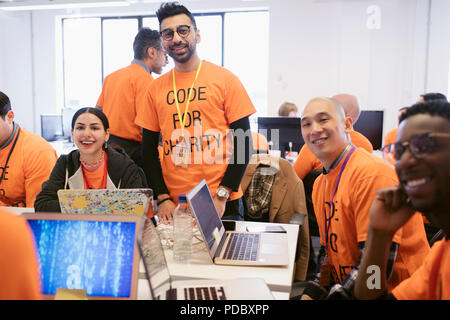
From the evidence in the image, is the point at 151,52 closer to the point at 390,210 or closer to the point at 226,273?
the point at 226,273

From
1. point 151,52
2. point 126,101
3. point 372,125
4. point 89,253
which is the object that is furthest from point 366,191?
point 372,125

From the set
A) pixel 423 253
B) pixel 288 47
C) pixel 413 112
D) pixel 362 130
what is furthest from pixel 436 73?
pixel 413 112

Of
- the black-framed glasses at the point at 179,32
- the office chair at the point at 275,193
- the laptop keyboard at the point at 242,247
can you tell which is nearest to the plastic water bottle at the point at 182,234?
the laptop keyboard at the point at 242,247

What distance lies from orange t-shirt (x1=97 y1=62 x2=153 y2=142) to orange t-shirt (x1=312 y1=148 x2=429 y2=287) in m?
1.72

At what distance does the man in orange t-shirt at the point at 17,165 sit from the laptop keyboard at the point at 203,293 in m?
1.44

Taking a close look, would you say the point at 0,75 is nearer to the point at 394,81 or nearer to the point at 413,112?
the point at 394,81

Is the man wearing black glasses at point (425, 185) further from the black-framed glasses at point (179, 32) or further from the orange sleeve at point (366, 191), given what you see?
the black-framed glasses at point (179, 32)

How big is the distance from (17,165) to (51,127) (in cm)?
446

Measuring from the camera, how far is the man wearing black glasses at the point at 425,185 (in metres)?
0.81

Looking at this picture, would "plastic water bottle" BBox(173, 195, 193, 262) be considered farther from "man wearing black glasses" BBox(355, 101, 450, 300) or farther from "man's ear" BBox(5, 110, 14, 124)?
"man's ear" BBox(5, 110, 14, 124)

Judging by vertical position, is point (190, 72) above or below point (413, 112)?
above

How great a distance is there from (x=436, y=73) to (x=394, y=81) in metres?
0.56

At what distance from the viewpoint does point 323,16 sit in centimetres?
570

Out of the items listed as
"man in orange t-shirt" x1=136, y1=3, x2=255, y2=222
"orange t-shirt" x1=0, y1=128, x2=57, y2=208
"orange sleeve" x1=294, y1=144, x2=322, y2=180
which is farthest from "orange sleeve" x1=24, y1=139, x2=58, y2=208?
"orange sleeve" x1=294, y1=144, x2=322, y2=180
